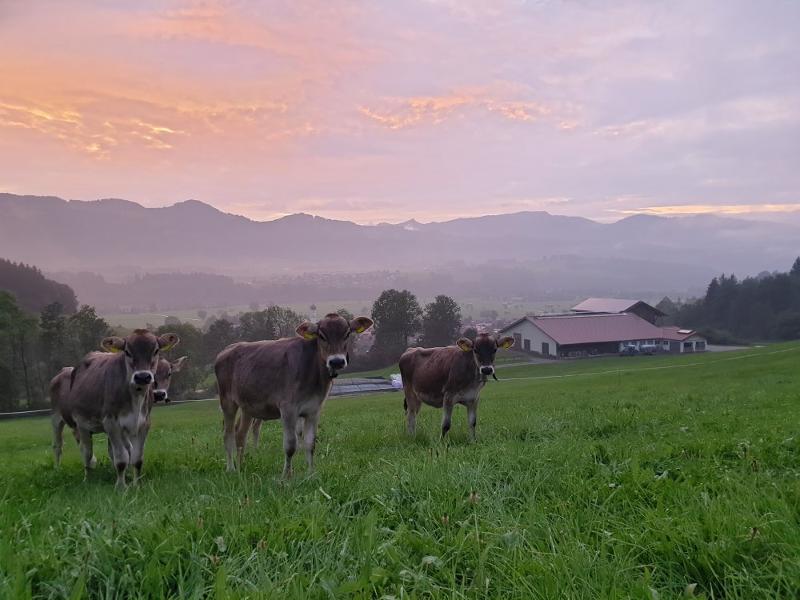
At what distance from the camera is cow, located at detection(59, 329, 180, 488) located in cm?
945

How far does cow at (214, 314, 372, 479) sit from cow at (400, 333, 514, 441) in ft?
12.1

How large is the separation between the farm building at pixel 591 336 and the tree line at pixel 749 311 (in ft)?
59.4

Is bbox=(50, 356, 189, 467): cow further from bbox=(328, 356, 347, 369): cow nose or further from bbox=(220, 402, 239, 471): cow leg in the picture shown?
bbox=(328, 356, 347, 369): cow nose

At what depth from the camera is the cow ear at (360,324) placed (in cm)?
1055

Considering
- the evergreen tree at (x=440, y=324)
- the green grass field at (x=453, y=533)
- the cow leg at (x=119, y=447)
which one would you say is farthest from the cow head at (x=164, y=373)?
the evergreen tree at (x=440, y=324)

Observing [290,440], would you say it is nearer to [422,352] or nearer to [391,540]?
[391,540]

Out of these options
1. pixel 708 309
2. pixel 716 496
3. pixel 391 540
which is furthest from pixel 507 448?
pixel 708 309

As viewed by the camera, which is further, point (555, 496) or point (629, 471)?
point (629, 471)

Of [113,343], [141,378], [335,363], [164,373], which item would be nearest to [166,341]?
[113,343]

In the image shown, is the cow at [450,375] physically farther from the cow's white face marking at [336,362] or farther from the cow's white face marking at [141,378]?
the cow's white face marking at [141,378]

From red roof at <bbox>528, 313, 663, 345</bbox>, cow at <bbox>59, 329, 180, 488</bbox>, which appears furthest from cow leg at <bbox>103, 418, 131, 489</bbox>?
red roof at <bbox>528, 313, 663, 345</bbox>

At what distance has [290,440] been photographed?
31.3 feet

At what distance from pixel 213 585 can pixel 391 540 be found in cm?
153

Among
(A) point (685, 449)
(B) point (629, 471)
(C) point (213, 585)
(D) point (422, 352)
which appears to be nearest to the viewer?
(C) point (213, 585)
